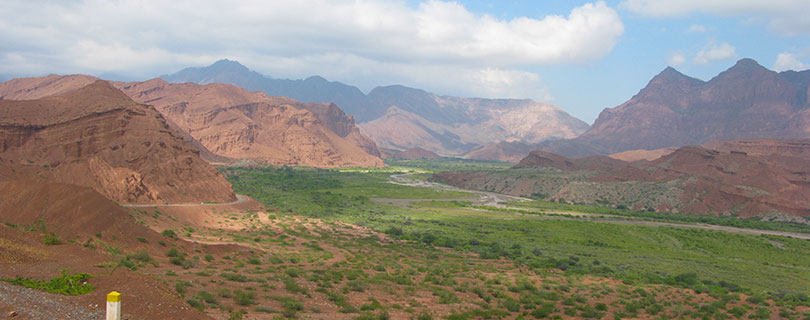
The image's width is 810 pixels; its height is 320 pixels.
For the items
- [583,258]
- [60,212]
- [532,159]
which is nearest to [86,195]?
[60,212]

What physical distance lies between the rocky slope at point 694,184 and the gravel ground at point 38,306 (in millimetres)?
91484

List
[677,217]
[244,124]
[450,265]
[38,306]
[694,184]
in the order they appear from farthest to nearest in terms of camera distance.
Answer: [244,124]
[694,184]
[677,217]
[450,265]
[38,306]

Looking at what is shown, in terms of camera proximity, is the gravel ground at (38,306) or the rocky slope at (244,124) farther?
the rocky slope at (244,124)

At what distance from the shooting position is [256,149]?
162 metres

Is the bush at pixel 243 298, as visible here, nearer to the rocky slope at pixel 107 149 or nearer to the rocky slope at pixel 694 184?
the rocky slope at pixel 107 149

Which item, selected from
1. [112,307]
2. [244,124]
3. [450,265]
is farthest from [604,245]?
[244,124]

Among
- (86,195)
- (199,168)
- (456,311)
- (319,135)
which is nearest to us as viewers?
(456,311)

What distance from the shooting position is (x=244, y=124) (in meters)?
164

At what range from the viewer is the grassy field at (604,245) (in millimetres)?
35156

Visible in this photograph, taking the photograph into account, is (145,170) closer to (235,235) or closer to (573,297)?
(235,235)

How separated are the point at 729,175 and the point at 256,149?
126195 mm

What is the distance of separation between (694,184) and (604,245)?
50.5 m

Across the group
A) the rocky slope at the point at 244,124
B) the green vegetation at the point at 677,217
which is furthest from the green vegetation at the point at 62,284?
the rocky slope at the point at 244,124

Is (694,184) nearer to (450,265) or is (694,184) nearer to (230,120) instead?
(450,265)
